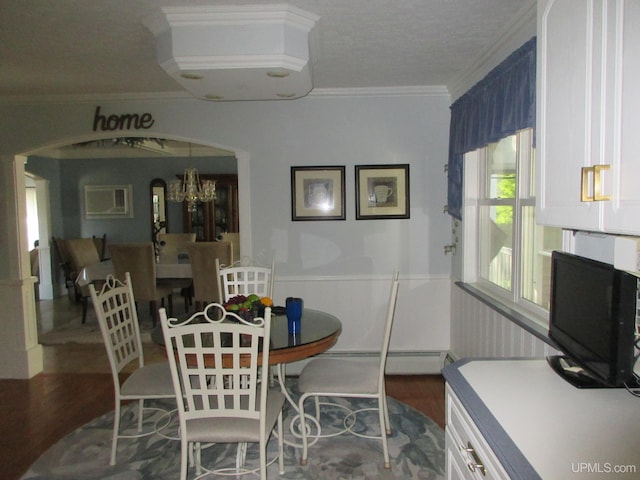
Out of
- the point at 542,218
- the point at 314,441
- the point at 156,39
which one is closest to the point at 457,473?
the point at 542,218

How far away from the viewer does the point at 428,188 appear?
12.3ft

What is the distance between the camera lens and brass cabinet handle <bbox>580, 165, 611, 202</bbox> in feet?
3.90

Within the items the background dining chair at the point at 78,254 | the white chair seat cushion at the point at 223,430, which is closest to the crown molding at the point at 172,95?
the white chair seat cushion at the point at 223,430

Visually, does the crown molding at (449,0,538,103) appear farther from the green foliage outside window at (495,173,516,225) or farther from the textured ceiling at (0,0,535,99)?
the green foliage outside window at (495,173,516,225)

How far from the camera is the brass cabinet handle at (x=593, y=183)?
1.19m

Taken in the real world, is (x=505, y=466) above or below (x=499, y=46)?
below

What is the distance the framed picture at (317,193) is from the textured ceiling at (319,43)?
68cm

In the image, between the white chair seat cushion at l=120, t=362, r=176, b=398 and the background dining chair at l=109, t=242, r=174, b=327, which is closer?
the white chair seat cushion at l=120, t=362, r=176, b=398

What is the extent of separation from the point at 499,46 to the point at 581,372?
1857 millimetres

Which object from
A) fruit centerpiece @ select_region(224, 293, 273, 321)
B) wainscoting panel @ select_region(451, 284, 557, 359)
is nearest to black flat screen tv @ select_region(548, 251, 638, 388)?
wainscoting panel @ select_region(451, 284, 557, 359)

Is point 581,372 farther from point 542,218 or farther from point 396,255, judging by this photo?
point 396,255

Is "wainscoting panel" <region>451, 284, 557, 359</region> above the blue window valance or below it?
below

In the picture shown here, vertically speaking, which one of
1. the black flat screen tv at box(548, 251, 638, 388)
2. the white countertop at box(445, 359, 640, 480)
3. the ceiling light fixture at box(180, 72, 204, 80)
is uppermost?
the ceiling light fixture at box(180, 72, 204, 80)

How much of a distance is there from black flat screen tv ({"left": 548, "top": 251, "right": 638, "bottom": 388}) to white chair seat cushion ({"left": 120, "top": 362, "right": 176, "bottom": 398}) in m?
1.87
